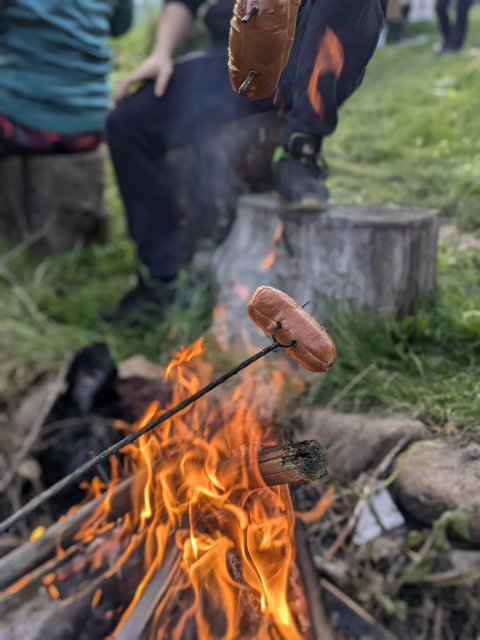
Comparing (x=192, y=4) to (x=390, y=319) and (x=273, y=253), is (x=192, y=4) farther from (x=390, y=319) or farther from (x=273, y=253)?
(x=390, y=319)

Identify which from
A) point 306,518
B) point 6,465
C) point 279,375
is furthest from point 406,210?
point 6,465

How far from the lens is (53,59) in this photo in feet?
12.2

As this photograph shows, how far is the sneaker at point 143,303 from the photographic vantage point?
10.3 ft

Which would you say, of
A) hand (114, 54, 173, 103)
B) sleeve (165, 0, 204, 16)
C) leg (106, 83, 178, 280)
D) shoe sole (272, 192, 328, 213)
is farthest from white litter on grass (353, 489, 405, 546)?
sleeve (165, 0, 204, 16)

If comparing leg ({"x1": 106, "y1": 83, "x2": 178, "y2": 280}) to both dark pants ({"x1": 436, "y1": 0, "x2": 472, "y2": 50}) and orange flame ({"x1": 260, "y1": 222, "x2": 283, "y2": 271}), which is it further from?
dark pants ({"x1": 436, "y1": 0, "x2": 472, "y2": 50})

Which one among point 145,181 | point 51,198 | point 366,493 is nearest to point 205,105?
point 145,181

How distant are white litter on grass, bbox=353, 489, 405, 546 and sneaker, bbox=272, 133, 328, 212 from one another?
1072 millimetres

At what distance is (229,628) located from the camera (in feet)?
4.10

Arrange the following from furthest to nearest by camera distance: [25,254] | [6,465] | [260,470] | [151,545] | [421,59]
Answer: [25,254]
[421,59]
[6,465]
[151,545]
[260,470]

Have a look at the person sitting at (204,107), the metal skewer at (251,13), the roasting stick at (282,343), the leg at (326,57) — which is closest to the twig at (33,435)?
the person sitting at (204,107)

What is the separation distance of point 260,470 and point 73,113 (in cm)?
359

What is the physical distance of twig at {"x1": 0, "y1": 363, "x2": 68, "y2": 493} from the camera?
7.09 ft

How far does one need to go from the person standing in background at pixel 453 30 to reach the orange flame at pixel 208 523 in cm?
231

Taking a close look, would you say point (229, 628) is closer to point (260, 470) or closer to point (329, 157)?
point (260, 470)
